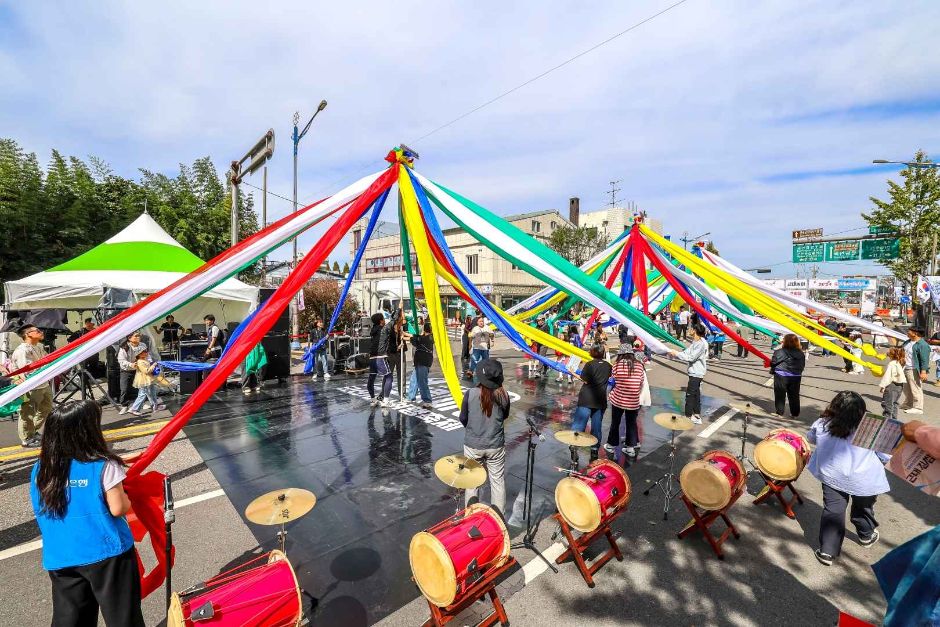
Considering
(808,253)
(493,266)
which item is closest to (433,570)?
(493,266)

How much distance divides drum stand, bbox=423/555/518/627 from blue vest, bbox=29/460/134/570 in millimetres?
1991

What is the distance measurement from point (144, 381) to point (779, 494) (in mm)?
10362

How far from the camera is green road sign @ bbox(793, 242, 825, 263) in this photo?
31056mm

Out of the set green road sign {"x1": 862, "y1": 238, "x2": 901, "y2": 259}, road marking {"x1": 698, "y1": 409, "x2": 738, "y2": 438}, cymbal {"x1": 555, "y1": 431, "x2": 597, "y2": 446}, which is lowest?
road marking {"x1": 698, "y1": 409, "x2": 738, "y2": 438}

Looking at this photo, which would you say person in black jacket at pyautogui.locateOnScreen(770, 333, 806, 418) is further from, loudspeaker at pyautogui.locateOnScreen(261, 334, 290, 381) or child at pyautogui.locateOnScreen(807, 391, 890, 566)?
loudspeaker at pyautogui.locateOnScreen(261, 334, 290, 381)

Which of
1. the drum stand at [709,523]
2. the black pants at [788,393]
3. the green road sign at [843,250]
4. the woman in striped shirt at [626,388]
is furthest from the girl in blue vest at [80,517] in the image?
the green road sign at [843,250]

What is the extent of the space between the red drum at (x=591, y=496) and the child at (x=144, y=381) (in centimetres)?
808

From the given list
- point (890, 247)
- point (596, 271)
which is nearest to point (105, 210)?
point (596, 271)

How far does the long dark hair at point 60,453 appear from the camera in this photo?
2.29m

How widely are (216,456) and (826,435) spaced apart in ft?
25.1

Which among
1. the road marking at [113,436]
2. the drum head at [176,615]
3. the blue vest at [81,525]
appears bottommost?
the road marking at [113,436]

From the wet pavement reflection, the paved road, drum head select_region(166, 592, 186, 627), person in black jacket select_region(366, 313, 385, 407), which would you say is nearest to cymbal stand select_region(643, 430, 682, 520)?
the paved road

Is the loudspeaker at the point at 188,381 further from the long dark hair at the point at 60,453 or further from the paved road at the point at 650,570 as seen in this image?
the long dark hair at the point at 60,453

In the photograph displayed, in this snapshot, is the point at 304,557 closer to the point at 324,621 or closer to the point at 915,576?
the point at 324,621
